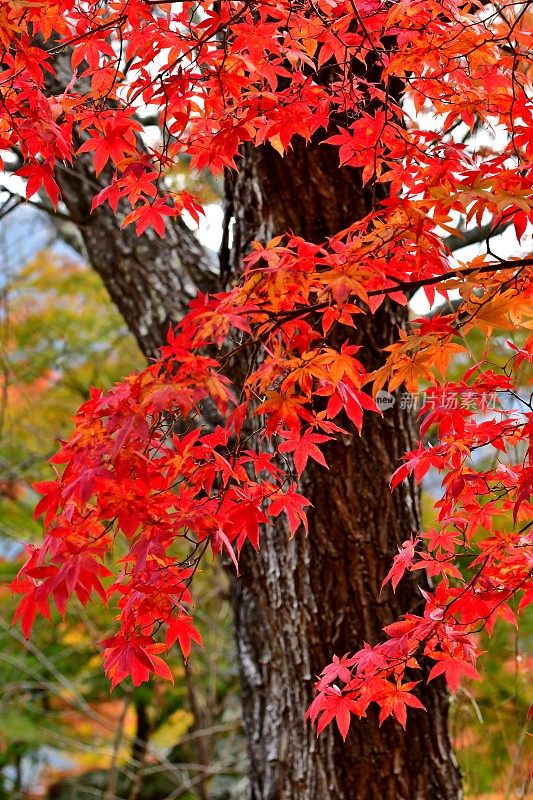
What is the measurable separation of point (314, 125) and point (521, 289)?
2.14 ft

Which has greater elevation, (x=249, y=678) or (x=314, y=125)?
(x=314, y=125)

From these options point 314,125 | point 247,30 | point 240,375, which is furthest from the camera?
point 240,375

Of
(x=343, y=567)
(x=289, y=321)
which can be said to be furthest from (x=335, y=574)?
(x=289, y=321)

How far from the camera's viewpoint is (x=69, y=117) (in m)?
1.83

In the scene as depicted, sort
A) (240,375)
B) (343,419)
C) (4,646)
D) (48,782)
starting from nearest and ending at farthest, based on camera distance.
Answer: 1. (343,419)
2. (240,375)
3. (4,646)
4. (48,782)

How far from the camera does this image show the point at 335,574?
247cm

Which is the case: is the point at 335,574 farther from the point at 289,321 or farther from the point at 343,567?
the point at 289,321

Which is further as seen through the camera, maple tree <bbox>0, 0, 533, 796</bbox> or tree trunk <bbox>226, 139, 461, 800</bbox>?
tree trunk <bbox>226, 139, 461, 800</bbox>

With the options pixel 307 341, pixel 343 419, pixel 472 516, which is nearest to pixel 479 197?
pixel 307 341

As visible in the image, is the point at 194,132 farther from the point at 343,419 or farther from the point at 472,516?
the point at 472,516

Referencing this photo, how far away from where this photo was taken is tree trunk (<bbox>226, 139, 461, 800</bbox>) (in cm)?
242

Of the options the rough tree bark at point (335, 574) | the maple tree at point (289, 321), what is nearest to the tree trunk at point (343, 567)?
the rough tree bark at point (335, 574)

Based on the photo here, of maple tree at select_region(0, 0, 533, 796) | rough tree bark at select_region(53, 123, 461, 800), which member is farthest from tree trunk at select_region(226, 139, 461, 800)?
maple tree at select_region(0, 0, 533, 796)

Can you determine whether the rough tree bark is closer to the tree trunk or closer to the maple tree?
the tree trunk
